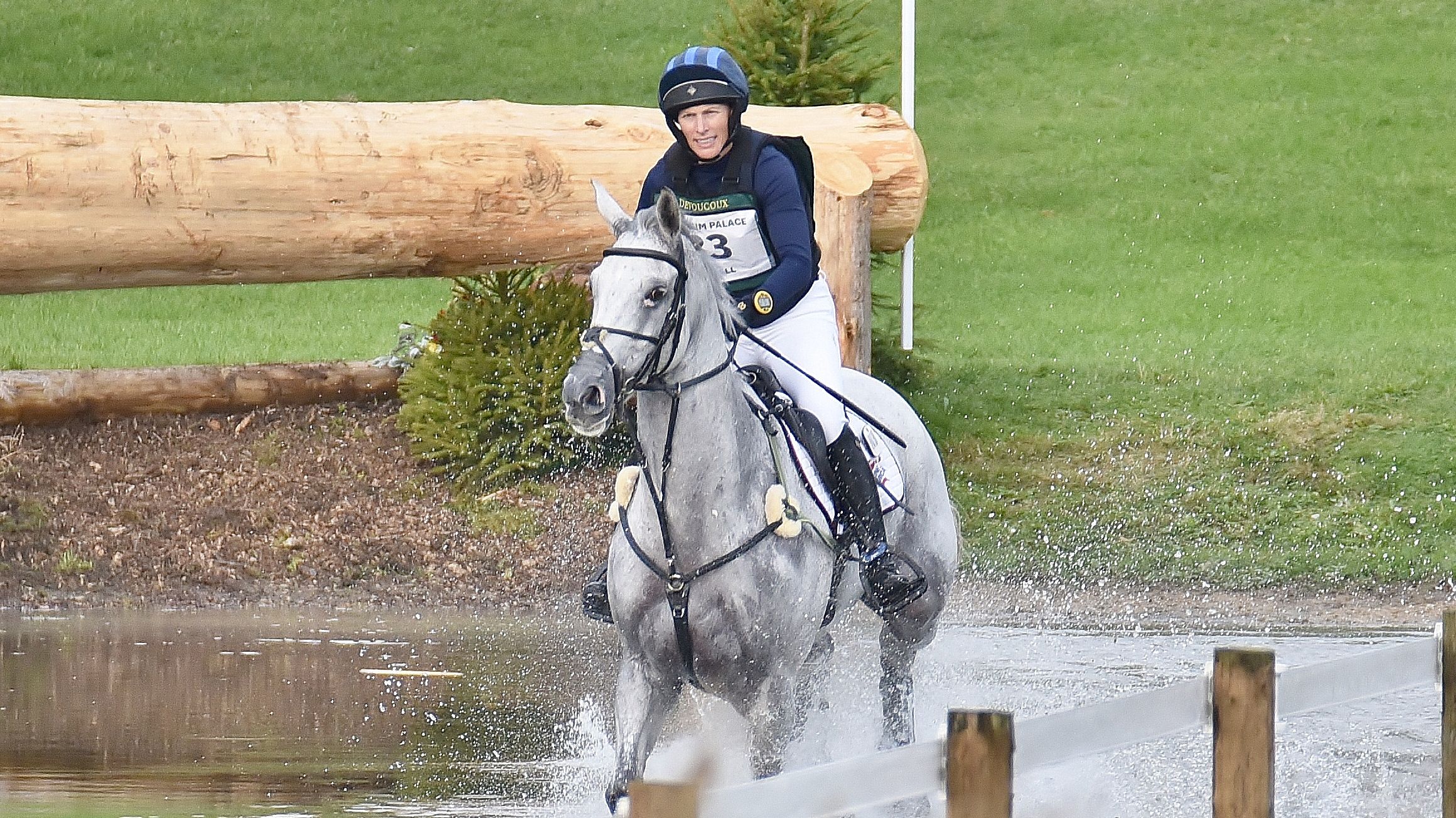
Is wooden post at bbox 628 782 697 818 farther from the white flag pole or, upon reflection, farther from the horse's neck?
the white flag pole

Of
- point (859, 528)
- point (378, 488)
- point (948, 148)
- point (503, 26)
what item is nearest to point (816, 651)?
point (859, 528)

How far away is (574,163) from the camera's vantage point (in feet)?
35.9

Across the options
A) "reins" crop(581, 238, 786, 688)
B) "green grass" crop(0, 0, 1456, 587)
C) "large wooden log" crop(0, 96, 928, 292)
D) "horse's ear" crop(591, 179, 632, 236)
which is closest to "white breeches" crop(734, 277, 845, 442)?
"reins" crop(581, 238, 786, 688)

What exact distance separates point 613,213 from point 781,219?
76 centimetres

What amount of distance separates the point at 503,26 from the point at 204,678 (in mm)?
24502

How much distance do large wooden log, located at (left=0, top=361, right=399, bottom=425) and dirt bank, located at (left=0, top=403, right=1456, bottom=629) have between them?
11 cm

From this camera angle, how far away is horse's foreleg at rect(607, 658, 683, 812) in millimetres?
5824

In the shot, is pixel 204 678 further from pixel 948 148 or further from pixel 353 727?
pixel 948 148

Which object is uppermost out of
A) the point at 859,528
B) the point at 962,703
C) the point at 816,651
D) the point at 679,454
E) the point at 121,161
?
the point at 121,161

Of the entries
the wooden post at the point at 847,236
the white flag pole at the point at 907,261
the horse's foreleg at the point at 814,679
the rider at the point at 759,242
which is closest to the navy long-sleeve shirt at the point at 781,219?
the rider at the point at 759,242

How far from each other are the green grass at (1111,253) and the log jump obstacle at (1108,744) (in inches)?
230

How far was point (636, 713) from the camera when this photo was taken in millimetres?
5918

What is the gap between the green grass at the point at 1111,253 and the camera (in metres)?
12.2

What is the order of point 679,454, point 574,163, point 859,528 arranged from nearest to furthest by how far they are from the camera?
point 679,454, point 859,528, point 574,163
